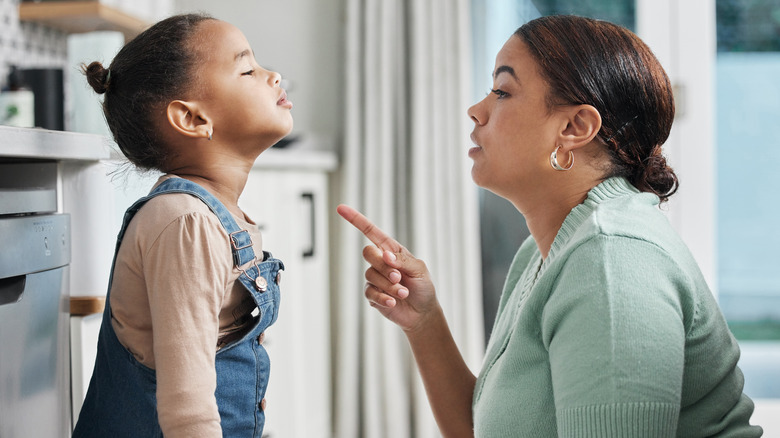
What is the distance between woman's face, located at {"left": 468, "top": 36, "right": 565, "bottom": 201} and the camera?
100cm

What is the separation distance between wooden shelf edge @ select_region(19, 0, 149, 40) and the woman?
132 cm

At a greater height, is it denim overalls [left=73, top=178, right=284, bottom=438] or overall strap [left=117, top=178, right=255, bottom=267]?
overall strap [left=117, top=178, right=255, bottom=267]

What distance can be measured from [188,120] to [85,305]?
12.2 inches

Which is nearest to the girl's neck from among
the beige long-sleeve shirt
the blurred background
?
the beige long-sleeve shirt

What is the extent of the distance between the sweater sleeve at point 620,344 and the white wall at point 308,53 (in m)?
2.01

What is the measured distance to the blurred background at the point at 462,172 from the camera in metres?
2.47

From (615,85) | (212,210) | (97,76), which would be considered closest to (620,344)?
(615,85)

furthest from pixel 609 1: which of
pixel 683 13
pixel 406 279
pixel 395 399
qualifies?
pixel 406 279

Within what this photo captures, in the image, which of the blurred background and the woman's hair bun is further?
the blurred background

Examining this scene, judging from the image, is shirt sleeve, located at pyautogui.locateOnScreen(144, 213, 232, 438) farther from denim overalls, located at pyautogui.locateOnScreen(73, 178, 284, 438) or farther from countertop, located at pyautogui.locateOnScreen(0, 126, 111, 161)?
countertop, located at pyautogui.locateOnScreen(0, 126, 111, 161)

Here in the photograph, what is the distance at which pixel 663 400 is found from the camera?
2.42 ft

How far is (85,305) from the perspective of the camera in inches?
40.2

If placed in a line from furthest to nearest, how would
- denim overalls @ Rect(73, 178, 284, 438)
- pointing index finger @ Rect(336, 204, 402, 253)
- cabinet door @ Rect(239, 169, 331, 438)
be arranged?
cabinet door @ Rect(239, 169, 331, 438)
pointing index finger @ Rect(336, 204, 402, 253)
denim overalls @ Rect(73, 178, 284, 438)

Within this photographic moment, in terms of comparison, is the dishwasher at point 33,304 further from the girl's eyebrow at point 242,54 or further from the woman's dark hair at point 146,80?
the girl's eyebrow at point 242,54
